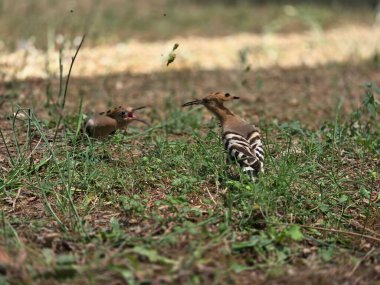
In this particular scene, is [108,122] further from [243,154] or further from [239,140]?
[243,154]

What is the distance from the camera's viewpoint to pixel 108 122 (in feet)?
18.8

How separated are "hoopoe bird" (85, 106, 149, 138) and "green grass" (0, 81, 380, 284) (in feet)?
0.32

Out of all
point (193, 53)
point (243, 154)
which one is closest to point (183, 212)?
point (243, 154)

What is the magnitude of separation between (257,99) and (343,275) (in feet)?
17.4

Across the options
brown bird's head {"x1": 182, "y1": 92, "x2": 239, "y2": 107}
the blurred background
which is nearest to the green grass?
brown bird's head {"x1": 182, "y1": 92, "x2": 239, "y2": 107}

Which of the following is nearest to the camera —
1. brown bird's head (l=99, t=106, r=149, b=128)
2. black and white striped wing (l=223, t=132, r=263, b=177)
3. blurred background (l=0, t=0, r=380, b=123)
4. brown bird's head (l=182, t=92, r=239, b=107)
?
black and white striped wing (l=223, t=132, r=263, b=177)

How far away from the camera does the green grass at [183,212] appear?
12.6 feet

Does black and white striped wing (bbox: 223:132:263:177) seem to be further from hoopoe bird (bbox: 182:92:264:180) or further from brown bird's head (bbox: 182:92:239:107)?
brown bird's head (bbox: 182:92:239:107)

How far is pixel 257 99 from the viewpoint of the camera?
908 centimetres

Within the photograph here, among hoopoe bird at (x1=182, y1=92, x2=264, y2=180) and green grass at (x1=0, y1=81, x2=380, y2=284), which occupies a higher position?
hoopoe bird at (x1=182, y1=92, x2=264, y2=180)

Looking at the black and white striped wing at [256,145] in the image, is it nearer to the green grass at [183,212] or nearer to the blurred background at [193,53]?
the green grass at [183,212]

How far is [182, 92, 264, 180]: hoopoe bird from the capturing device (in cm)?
475

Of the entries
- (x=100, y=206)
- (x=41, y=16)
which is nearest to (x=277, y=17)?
(x=41, y=16)

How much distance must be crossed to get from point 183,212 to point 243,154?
0.62m
